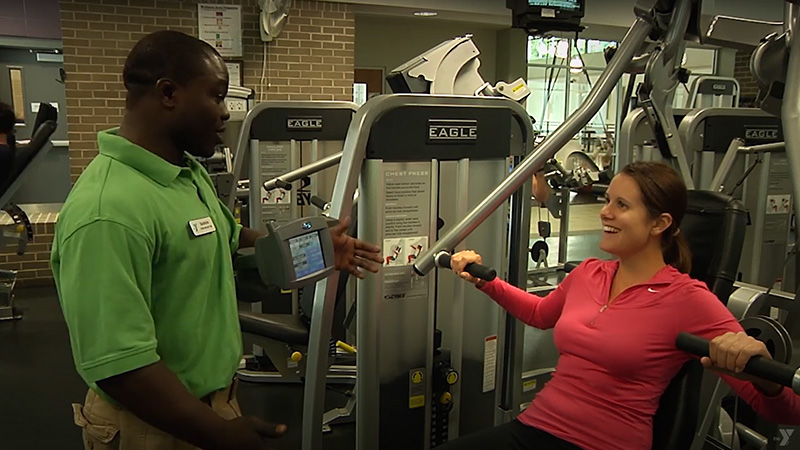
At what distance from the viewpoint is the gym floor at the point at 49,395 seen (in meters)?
2.96

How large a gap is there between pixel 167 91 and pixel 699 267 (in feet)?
4.88

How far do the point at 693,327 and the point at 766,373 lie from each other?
1.38 ft

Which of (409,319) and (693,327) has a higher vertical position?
(693,327)

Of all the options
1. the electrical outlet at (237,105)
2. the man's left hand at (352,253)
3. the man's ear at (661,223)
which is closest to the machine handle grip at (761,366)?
the man's ear at (661,223)

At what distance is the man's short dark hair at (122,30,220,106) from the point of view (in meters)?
1.13

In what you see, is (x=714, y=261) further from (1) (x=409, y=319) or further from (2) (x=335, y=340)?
(2) (x=335, y=340)

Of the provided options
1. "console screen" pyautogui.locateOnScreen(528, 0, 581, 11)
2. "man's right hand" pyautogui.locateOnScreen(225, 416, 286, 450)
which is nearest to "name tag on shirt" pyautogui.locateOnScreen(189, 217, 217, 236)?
"man's right hand" pyautogui.locateOnScreen(225, 416, 286, 450)

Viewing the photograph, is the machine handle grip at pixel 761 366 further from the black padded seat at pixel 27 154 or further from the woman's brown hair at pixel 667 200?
the black padded seat at pixel 27 154

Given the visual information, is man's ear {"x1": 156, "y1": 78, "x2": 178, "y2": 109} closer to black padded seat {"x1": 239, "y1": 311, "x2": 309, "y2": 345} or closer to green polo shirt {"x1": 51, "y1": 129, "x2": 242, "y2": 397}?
green polo shirt {"x1": 51, "y1": 129, "x2": 242, "y2": 397}

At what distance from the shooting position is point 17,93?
6.90 metres

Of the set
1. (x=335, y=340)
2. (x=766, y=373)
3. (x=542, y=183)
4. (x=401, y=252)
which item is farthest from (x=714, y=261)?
(x=542, y=183)

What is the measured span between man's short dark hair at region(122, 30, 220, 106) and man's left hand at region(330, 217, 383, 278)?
59cm

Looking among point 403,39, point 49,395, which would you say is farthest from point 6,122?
point 403,39

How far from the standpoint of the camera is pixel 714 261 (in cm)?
182
